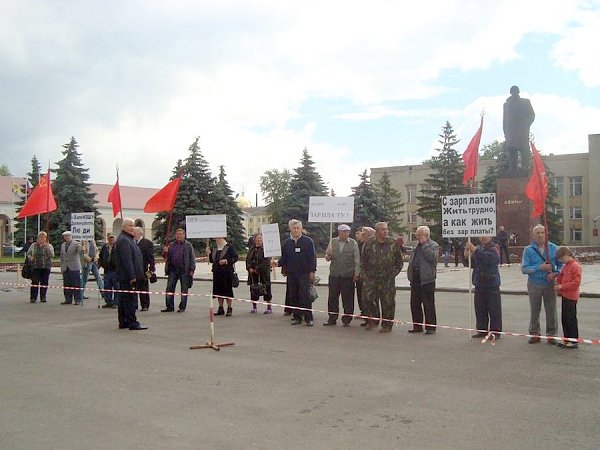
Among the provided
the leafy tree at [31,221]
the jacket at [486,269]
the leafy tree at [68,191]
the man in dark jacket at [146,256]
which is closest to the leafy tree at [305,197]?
the leafy tree at [68,191]

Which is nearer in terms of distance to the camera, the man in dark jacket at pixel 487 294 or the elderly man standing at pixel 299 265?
the man in dark jacket at pixel 487 294

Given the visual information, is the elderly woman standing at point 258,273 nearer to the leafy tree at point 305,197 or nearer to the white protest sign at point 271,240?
the white protest sign at point 271,240

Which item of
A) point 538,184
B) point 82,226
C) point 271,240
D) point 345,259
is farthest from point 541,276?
point 82,226

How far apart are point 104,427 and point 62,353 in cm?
390

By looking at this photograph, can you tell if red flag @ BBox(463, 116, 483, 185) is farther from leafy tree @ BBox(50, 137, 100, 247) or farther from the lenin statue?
leafy tree @ BBox(50, 137, 100, 247)

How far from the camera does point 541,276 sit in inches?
366

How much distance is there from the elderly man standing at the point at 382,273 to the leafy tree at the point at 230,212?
133 feet

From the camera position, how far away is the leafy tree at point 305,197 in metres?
52.0

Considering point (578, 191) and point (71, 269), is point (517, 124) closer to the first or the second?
point (71, 269)

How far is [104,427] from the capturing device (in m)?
5.30

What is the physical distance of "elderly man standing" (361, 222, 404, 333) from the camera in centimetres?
1076

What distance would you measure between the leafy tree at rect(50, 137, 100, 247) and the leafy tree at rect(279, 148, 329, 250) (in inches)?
648

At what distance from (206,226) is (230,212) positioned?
129 feet

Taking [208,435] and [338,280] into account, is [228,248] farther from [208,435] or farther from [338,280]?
[208,435]
